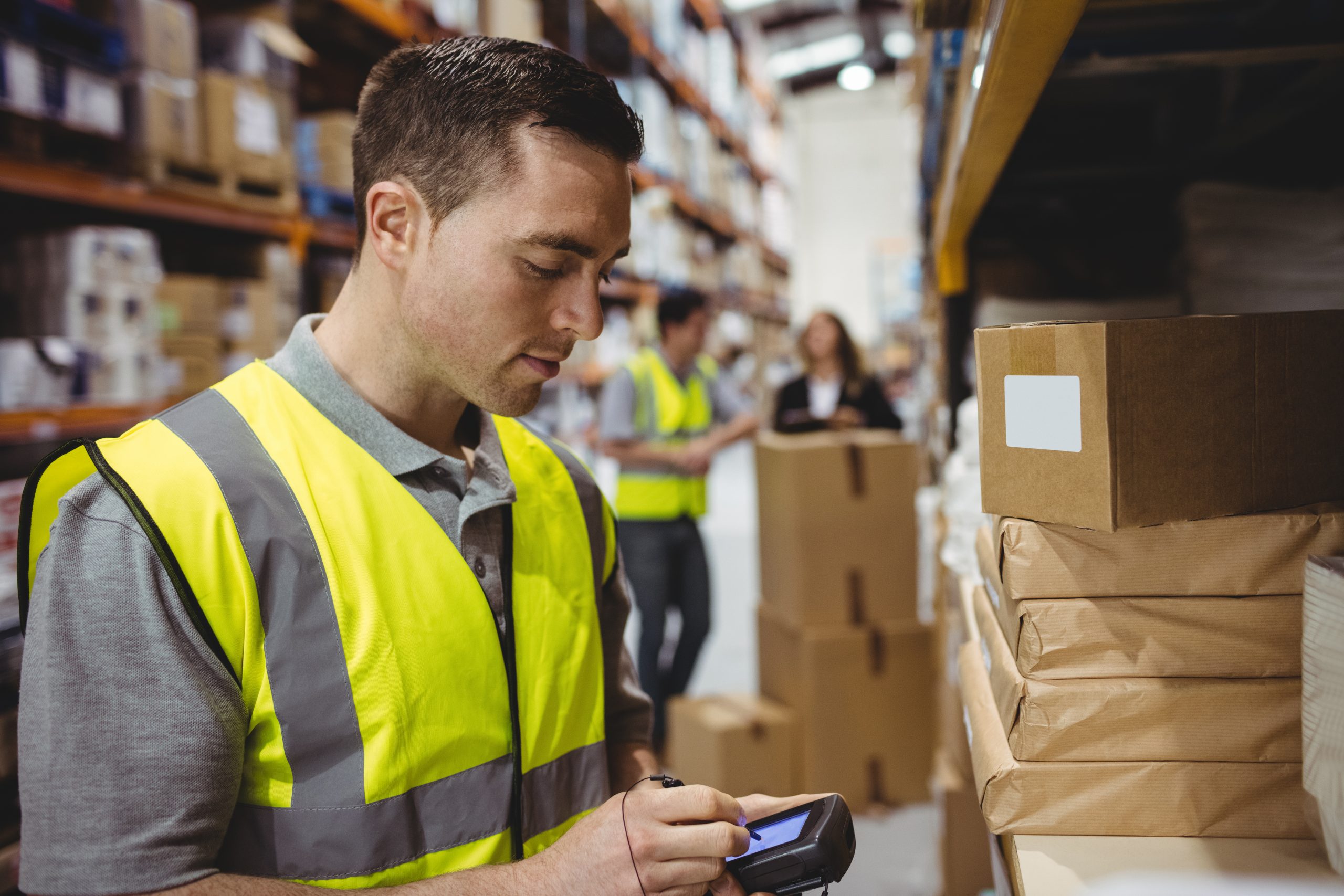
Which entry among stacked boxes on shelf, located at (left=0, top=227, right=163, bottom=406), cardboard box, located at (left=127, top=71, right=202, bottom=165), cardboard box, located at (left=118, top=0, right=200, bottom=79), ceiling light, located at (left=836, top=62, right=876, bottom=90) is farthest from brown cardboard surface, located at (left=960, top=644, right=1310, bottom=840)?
ceiling light, located at (left=836, top=62, right=876, bottom=90)

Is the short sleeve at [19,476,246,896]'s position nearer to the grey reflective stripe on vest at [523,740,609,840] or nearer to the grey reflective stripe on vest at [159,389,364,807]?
the grey reflective stripe on vest at [159,389,364,807]

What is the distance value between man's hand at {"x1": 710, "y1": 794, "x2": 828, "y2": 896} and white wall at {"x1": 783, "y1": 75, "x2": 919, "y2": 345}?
14.0 m

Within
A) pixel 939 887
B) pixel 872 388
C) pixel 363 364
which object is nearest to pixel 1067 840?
pixel 363 364

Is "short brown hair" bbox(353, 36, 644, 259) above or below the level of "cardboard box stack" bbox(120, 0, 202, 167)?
below

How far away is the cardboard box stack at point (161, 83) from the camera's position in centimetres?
223

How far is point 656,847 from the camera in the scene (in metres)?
0.89

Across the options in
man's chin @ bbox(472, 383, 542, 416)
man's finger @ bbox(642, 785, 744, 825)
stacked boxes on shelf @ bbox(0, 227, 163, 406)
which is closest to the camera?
man's finger @ bbox(642, 785, 744, 825)

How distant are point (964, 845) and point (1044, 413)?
1783mm

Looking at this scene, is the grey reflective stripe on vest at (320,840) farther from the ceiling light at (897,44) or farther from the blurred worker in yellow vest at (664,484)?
the ceiling light at (897,44)

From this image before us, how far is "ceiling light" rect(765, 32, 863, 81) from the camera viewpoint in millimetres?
14812

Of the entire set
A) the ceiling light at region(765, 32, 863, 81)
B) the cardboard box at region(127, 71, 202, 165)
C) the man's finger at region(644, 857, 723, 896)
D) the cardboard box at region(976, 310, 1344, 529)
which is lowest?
the man's finger at region(644, 857, 723, 896)

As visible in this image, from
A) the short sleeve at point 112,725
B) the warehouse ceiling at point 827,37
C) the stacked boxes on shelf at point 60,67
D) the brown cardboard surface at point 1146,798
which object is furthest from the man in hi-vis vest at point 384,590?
the warehouse ceiling at point 827,37

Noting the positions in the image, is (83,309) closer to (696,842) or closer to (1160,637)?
(696,842)

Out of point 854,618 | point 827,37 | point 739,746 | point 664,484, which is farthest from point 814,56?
point 739,746
